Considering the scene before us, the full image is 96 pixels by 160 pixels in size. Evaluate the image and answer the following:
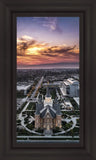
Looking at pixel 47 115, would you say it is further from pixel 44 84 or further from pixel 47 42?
pixel 47 42

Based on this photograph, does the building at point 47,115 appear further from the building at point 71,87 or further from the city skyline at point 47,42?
the city skyline at point 47,42

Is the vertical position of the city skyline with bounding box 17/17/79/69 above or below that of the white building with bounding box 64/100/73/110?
above

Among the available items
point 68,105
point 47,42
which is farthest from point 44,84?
point 47,42

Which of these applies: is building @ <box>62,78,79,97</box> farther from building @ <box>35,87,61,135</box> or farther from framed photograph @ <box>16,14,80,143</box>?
building @ <box>35,87,61,135</box>

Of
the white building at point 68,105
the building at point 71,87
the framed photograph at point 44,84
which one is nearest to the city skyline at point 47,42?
the framed photograph at point 44,84

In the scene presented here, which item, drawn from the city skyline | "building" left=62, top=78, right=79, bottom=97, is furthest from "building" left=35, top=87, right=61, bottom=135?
the city skyline
